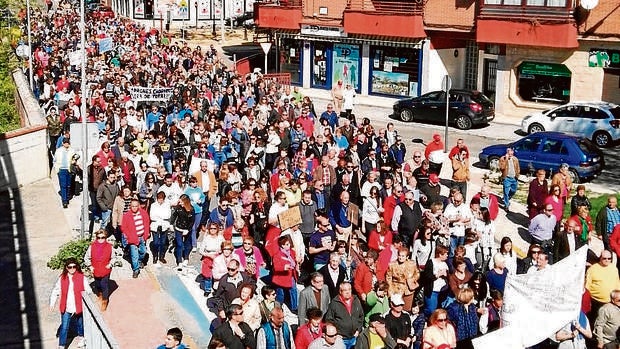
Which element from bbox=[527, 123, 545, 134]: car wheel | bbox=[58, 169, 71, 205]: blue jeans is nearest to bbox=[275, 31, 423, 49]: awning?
bbox=[527, 123, 545, 134]: car wheel

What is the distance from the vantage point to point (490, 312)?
435 inches

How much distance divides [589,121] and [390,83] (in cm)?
1192

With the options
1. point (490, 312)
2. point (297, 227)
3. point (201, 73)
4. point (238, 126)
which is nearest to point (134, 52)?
point (201, 73)

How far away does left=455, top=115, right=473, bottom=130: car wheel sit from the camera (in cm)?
3158

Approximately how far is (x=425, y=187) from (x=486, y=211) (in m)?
2.25

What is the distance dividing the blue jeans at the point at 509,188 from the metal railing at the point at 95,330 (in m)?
10.6

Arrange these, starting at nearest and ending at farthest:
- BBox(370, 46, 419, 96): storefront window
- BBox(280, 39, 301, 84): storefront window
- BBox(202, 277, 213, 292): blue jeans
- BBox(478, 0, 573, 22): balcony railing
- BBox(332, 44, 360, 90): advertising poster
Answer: BBox(202, 277, 213, 292): blue jeans → BBox(478, 0, 573, 22): balcony railing → BBox(370, 46, 419, 96): storefront window → BBox(332, 44, 360, 90): advertising poster → BBox(280, 39, 301, 84): storefront window

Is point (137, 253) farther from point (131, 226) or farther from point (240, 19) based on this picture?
point (240, 19)

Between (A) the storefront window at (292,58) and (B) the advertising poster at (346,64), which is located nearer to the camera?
(B) the advertising poster at (346,64)

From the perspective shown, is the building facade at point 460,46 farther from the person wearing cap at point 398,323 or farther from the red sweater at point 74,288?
the red sweater at point 74,288

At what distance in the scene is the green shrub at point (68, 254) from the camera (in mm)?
16406

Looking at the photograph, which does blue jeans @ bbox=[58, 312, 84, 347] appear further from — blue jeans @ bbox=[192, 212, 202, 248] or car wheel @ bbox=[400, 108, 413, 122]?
car wheel @ bbox=[400, 108, 413, 122]

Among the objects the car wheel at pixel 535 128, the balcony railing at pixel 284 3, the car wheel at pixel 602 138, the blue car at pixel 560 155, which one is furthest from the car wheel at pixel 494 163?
the balcony railing at pixel 284 3

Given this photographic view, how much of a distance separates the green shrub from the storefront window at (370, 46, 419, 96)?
23250mm
